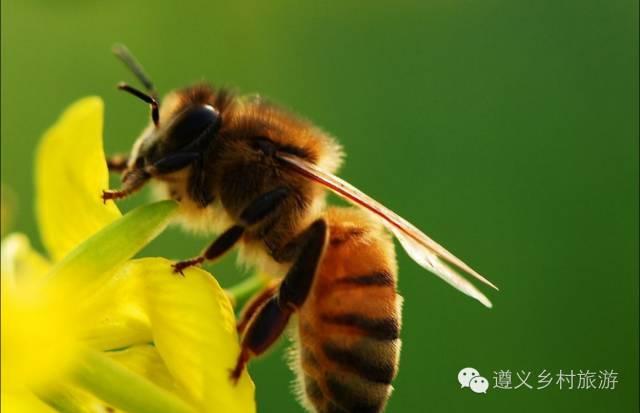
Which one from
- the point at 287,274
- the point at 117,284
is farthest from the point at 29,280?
the point at 287,274

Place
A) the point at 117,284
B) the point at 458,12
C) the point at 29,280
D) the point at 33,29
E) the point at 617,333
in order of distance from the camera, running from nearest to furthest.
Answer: the point at 29,280 < the point at 117,284 < the point at 617,333 < the point at 33,29 < the point at 458,12

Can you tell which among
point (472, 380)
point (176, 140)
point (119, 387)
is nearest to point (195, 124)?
point (176, 140)

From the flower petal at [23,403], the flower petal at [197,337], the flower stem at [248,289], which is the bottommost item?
the flower petal at [23,403]

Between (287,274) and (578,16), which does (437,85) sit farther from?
(287,274)

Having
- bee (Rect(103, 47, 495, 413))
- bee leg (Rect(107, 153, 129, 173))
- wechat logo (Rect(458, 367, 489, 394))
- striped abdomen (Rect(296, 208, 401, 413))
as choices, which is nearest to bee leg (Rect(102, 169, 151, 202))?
bee (Rect(103, 47, 495, 413))

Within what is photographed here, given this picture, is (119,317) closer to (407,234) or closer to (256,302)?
(256,302)

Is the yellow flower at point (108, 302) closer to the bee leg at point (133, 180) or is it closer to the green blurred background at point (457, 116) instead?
the bee leg at point (133, 180)

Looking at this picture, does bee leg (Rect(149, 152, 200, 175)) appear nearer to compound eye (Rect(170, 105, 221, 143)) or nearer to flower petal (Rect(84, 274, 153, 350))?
compound eye (Rect(170, 105, 221, 143))

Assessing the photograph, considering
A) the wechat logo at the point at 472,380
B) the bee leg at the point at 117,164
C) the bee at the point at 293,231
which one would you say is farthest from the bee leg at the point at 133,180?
the wechat logo at the point at 472,380
